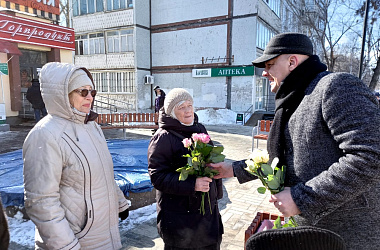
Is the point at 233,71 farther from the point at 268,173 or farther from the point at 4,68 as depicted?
the point at 268,173

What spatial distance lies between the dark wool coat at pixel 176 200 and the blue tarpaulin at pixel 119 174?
1973 mm

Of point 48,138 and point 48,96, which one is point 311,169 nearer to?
point 48,138

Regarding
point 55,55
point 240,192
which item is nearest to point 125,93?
point 55,55

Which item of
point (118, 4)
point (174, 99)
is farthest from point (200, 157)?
point (118, 4)

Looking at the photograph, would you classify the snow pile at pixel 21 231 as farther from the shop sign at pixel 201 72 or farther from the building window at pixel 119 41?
the building window at pixel 119 41

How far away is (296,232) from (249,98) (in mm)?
17934

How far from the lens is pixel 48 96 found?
1929mm

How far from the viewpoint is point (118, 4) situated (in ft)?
70.4

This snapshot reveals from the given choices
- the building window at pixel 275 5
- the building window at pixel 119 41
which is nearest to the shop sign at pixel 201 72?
the building window at pixel 119 41

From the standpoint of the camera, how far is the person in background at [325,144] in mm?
1150

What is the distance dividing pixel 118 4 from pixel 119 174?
20.7m

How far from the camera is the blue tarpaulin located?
3699 millimetres

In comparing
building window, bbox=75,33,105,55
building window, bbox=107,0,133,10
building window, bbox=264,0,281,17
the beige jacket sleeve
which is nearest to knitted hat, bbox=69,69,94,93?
the beige jacket sleeve

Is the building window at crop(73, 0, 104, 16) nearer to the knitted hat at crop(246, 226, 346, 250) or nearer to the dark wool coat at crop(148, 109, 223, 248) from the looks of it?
the dark wool coat at crop(148, 109, 223, 248)
